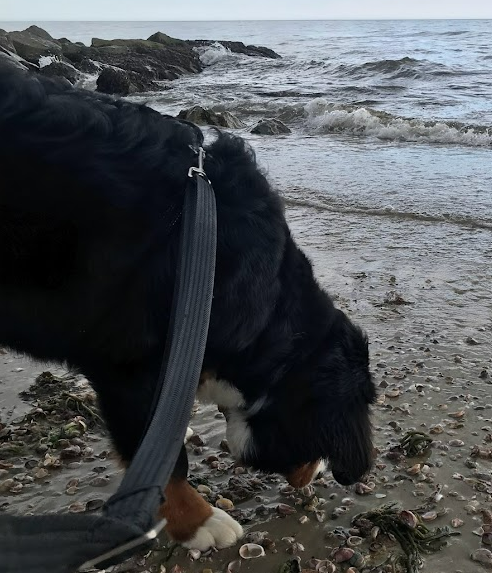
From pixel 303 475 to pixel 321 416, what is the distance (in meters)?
0.38

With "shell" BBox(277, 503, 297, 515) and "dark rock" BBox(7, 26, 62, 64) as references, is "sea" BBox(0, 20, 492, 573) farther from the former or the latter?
"dark rock" BBox(7, 26, 62, 64)

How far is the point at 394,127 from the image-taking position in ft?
37.6

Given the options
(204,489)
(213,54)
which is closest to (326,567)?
(204,489)

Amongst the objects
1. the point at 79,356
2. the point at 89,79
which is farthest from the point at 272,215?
the point at 89,79

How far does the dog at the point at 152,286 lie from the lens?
6.56 feet

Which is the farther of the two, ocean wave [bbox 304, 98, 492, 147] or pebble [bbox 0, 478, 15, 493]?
ocean wave [bbox 304, 98, 492, 147]

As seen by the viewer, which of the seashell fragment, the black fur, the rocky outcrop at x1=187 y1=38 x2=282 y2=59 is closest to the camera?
the black fur

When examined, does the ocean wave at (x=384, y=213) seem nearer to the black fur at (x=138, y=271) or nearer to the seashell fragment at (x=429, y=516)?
the seashell fragment at (x=429, y=516)

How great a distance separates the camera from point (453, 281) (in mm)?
4648

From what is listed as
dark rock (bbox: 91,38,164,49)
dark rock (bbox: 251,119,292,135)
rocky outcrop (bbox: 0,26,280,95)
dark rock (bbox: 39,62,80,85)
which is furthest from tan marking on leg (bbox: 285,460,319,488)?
dark rock (bbox: 91,38,164,49)

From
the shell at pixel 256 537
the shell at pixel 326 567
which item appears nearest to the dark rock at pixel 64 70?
the shell at pixel 256 537

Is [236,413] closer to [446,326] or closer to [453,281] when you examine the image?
[446,326]

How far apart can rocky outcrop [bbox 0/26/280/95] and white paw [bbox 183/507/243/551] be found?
68.6ft

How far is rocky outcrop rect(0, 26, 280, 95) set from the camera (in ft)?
75.1
